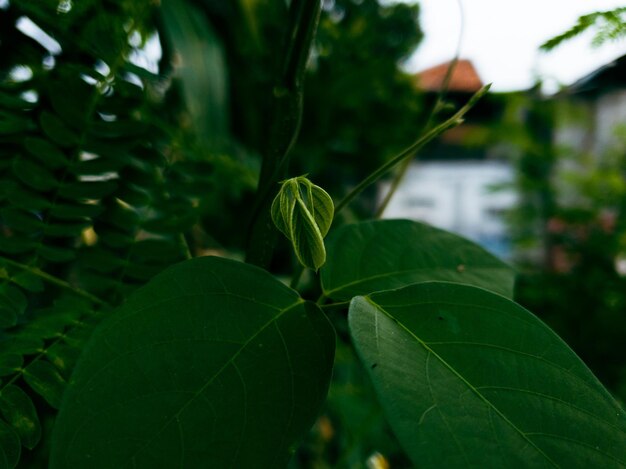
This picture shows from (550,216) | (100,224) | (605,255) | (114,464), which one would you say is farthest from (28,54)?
(550,216)

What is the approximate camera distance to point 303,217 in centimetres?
18

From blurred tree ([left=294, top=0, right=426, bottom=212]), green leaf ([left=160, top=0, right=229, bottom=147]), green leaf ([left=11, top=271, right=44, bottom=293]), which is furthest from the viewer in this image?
blurred tree ([left=294, top=0, right=426, bottom=212])

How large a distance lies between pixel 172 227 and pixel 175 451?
0.16 metres

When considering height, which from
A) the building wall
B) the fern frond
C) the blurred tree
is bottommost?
the building wall

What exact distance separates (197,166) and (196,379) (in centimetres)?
19

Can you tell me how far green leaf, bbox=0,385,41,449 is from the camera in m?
0.22

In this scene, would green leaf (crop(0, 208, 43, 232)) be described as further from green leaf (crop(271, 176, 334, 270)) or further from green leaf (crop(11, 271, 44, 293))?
green leaf (crop(271, 176, 334, 270))

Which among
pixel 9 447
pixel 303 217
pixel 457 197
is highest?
pixel 303 217

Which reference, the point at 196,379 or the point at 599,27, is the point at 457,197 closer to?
the point at 599,27

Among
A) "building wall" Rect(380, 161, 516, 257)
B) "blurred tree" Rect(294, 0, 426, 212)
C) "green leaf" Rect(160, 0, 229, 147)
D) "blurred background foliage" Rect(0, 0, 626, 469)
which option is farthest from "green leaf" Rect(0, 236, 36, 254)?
"building wall" Rect(380, 161, 516, 257)

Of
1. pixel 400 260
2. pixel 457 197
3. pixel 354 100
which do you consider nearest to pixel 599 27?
pixel 400 260

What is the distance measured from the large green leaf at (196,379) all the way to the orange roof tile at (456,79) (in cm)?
43

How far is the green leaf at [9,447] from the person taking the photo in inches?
7.9

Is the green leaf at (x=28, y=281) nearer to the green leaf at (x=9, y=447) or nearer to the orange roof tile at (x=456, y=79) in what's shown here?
the green leaf at (x=9, y=447)
